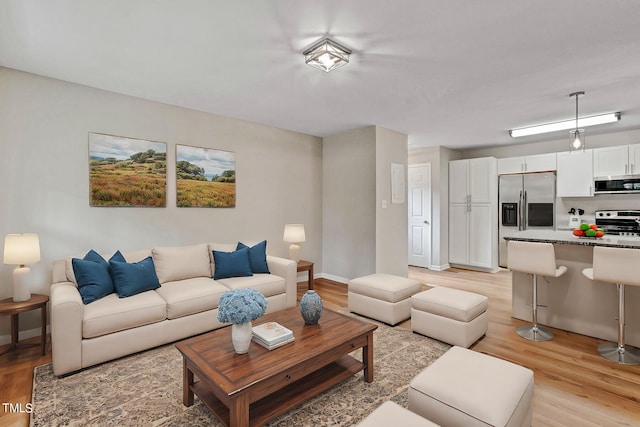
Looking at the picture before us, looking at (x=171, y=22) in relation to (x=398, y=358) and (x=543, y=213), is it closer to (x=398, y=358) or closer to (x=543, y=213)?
(x=398, y=358)

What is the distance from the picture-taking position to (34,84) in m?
2.99

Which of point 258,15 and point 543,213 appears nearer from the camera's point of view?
point 258,15

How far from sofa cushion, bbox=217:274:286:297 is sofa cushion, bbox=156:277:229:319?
0.15 metres

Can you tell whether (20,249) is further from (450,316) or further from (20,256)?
(450,316)

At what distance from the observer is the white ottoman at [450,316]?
2.81 metres

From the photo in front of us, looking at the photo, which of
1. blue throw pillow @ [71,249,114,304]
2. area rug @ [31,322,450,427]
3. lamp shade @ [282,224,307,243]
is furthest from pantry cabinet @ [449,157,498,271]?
blue throw pillow @ [71,249,114,304]

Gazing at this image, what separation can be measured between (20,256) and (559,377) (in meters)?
4.41

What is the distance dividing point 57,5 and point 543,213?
6841 mm

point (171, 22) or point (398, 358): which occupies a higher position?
point (171, 22)

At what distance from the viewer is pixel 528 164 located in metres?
5.73

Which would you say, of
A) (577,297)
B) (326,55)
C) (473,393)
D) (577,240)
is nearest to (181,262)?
(326,55)

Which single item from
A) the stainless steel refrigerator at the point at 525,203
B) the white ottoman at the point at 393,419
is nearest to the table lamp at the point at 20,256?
the white ottoman at the point at 393,419

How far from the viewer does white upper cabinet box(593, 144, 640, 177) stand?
15.4 ft

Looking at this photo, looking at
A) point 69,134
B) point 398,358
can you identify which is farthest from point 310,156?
point 398,358
